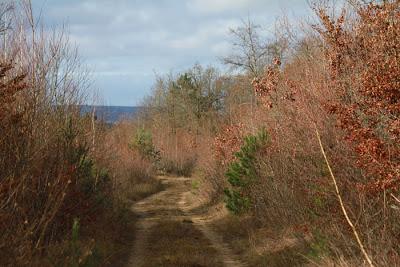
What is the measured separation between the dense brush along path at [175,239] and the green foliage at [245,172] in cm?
124

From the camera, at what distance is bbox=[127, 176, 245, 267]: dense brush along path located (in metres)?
12.0

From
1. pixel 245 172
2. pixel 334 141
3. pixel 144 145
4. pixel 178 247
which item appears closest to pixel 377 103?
pixel 334 141

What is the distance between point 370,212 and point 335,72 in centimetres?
302

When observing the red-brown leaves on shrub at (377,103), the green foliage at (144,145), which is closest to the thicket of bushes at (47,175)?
the red-brown leaves on shrub at (377,103)

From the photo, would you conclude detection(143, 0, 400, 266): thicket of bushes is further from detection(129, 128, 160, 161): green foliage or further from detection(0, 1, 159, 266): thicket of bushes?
detection(129, 128, 160, 161): green foliage

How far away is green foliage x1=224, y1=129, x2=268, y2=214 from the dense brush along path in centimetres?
124

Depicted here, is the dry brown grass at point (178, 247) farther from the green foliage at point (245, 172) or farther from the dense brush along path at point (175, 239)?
the green foliage at point (245, 172)

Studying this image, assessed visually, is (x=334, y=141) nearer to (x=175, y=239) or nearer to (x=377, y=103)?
(x=377, y=103)

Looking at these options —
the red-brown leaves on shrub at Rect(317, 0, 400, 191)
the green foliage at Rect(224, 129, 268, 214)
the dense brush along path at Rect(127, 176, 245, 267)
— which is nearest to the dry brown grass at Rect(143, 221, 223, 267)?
the dense brush along path at Rect(127, 176, 245, 267)

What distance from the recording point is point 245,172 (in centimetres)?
1619

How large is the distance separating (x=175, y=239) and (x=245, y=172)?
10.0ft

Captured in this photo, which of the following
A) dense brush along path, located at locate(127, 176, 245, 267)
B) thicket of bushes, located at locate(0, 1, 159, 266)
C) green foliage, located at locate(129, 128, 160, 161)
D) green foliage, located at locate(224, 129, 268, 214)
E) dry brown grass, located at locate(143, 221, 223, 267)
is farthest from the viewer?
green foliage, located at locate(129, 128, 160, 161)

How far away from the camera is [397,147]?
24.8ft

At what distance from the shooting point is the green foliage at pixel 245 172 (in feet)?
50.2
